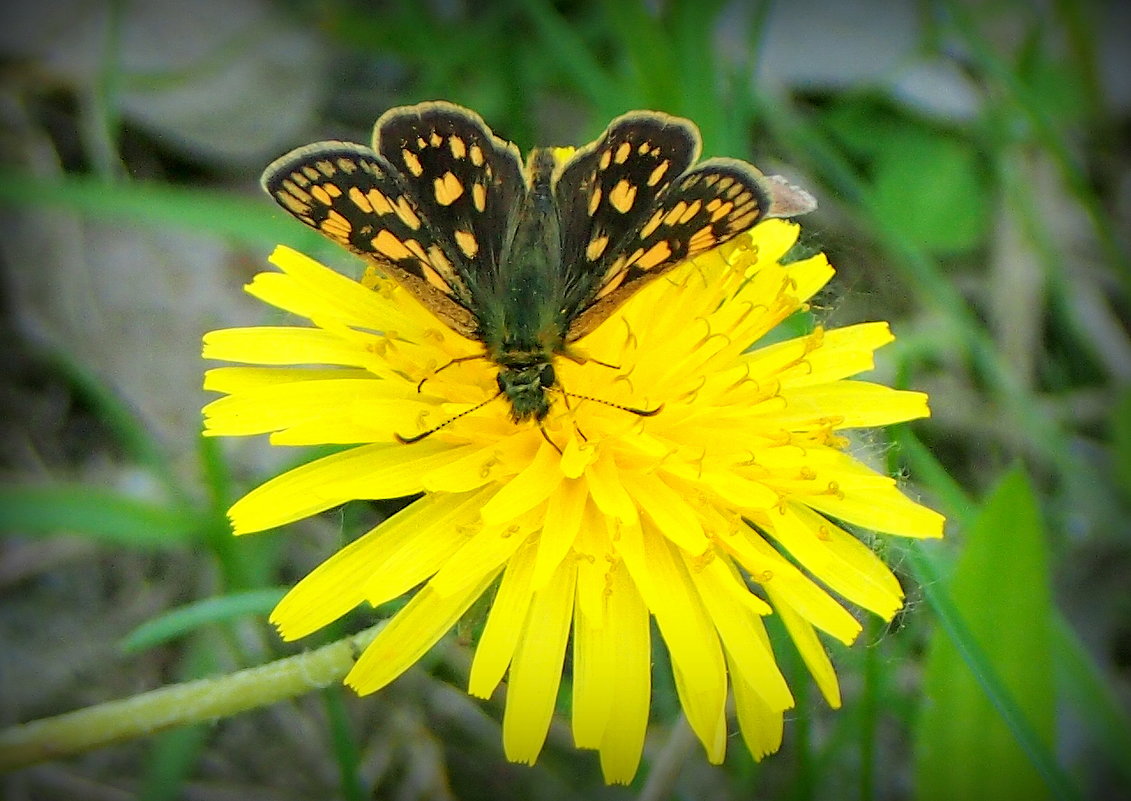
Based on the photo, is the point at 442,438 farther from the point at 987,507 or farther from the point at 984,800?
the point at 984,800

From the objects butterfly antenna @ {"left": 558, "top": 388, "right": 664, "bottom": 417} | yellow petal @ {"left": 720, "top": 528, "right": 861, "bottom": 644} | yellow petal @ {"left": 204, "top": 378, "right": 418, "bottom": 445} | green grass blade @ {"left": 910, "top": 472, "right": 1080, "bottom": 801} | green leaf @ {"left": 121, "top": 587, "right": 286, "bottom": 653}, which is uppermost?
yellow petal @ {"left": 204, "top": 378, "right": 418, "bottom": 445}

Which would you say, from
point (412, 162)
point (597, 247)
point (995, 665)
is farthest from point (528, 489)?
point (995, 665)

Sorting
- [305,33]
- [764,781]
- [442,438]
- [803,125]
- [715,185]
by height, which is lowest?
[764,781]

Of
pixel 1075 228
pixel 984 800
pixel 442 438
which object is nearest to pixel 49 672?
pixel 442 438

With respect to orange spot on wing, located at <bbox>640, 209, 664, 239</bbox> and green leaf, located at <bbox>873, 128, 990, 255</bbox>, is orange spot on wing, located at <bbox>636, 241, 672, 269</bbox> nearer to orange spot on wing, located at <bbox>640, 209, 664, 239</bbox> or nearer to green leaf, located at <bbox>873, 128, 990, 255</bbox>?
orange spot on wing, located at <bbox>640, 209, 664, 239</bbox>

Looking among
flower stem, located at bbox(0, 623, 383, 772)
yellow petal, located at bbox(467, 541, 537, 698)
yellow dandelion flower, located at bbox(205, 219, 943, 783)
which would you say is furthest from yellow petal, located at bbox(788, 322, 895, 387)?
flower stem, located at bbox(0, 623, 383, 772)
